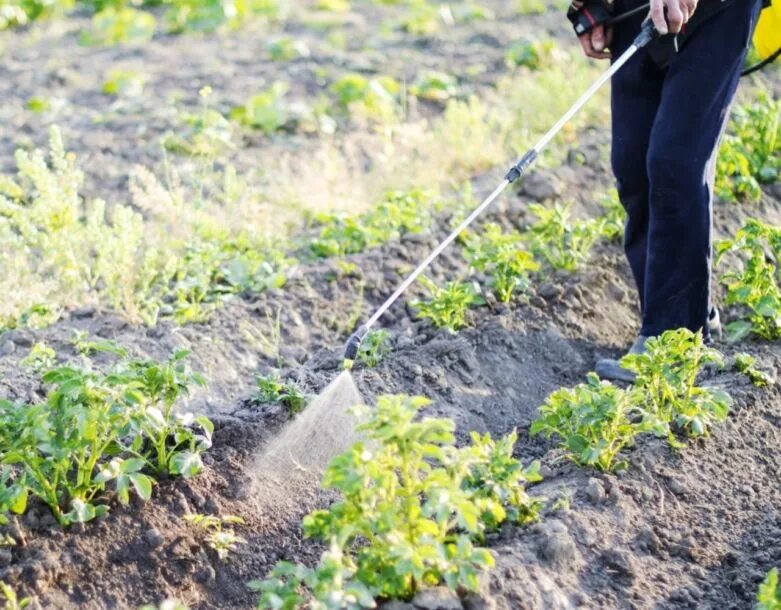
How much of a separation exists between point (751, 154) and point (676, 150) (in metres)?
2.14

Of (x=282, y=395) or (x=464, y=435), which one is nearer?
Result: (x=282, y=395)

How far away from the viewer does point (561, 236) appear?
17.9ft

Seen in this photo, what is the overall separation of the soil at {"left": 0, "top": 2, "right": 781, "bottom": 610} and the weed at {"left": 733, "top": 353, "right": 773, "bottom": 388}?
0.11 ft

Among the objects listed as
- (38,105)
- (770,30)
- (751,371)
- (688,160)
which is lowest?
(751,371)

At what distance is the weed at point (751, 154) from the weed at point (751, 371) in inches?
66.4

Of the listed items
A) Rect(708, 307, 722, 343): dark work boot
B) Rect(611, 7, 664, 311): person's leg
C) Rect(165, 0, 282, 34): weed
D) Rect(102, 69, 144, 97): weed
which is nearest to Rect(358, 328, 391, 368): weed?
Rect(611, 7, 664, 311): person's leg

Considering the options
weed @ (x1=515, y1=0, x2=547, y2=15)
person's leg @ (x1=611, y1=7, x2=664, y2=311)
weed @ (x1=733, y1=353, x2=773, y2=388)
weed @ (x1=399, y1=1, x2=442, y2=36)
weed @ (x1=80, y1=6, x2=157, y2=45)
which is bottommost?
weed @ (x1=515, y1=0, x2=547, y2=15)

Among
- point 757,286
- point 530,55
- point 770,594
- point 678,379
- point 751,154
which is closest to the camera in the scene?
point 770,594

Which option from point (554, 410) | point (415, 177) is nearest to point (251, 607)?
point (554, 410)

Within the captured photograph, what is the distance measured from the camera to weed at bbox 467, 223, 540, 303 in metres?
5.10

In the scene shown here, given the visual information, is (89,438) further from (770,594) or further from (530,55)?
(530,55)

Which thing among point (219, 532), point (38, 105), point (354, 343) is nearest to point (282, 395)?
point (354, 343)

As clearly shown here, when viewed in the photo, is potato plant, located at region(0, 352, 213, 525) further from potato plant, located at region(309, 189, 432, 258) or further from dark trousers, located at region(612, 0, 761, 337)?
potato plant, located at region(309, 189, 432, 258)

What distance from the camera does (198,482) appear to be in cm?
386
